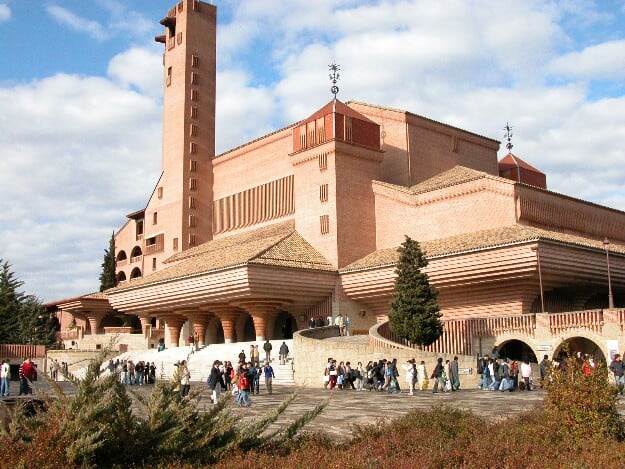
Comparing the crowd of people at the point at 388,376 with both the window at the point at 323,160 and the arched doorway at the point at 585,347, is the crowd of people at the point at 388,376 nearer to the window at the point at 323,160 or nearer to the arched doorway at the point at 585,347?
the arched doorway at the point at 585,347

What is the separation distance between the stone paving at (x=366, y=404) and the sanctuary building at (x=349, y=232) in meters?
6.85

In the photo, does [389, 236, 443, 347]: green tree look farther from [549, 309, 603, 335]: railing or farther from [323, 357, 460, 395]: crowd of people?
[549, 309, 603, 335]: railing

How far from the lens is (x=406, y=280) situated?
2666 cm

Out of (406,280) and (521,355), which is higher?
(406,280)

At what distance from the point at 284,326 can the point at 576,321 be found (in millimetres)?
17753

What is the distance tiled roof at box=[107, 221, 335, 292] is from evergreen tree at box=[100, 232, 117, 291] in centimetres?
1500

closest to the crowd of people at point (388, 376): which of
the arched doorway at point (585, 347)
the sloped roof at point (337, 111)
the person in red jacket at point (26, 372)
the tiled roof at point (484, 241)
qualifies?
the arched doorway at point (585, 347)

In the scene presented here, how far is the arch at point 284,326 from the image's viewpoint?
40.5 m

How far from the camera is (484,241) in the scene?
30.9 meters

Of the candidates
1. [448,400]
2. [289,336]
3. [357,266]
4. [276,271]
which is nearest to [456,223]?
[357,266]

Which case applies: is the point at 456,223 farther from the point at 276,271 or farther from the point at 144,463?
the point at 144,463

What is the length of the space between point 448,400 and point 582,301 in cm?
1648

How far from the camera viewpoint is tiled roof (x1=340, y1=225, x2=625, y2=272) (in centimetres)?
2991

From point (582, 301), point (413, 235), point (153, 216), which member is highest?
point (153, 216)
